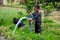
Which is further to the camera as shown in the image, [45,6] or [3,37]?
[45,6]

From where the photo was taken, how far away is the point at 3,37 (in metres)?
11.6

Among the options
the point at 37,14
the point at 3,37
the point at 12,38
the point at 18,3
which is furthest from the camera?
the point at 18,3

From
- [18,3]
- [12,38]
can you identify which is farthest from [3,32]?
[18,3]

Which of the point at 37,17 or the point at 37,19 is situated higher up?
the point at 37,17

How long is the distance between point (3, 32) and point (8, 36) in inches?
46.2

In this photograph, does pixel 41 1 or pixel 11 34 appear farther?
pixel 41 1

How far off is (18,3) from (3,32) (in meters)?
24.2

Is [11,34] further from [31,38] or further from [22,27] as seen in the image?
[22,27]

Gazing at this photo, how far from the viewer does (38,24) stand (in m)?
13.6

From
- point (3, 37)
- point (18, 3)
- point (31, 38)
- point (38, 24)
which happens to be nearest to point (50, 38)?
point (38, 24)

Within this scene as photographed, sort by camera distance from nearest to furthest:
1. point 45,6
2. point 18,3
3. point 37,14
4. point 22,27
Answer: point 37,14 → point 22,27 → point 45,6 → point 18,3

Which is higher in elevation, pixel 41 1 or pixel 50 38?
pixel 41 1

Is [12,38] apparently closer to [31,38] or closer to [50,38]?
[31,38]

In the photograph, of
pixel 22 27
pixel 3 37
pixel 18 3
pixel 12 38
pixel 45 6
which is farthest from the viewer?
pixel 18 3
